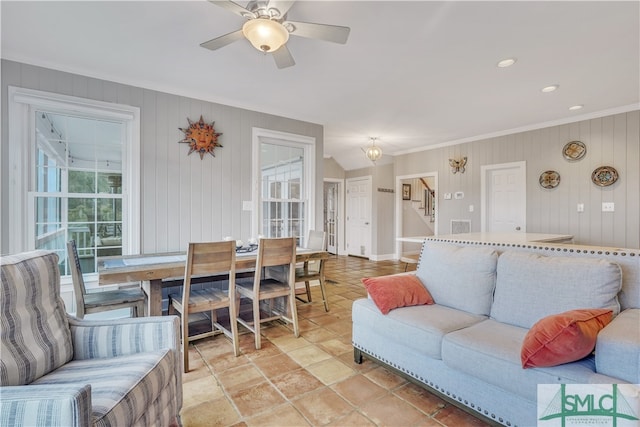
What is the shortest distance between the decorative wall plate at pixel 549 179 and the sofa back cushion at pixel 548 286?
3553 mm

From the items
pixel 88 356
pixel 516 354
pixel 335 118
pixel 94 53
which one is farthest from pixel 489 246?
pixel 94 53

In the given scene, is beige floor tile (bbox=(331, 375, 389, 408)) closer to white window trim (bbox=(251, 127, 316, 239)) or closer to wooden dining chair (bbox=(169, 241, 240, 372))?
A: wooden dining chair (bbox=(169, 241, 240, 372))

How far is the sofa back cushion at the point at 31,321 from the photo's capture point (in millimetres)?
1186

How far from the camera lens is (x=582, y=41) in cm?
247

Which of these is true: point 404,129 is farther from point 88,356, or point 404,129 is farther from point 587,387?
point 88,356

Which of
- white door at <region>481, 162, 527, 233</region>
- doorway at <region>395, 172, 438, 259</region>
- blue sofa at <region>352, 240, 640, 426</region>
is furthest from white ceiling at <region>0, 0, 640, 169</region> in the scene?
doorway at <region>395, 172, 438, 259</region>

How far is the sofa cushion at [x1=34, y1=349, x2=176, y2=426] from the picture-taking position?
1062mm

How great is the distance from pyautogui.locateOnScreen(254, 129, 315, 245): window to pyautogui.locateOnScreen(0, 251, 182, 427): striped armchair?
267cm

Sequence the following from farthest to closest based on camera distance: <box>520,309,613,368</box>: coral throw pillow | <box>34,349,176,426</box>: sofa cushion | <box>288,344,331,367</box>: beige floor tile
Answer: <box>288,344,331,367</box>: beige floor tile < <box>520,309,613,368</box>: coral throw pillow < <box>34,349,176,426</box>: sofa cushion

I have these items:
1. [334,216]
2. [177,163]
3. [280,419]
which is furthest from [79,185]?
[334,216]

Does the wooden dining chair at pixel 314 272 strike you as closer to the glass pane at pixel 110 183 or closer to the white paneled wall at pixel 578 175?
the glass pane at pixel 110 183

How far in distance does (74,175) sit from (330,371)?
312 centimetres

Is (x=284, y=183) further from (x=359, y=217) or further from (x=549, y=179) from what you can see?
(x=549, y=179)

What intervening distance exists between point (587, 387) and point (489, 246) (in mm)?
1264
